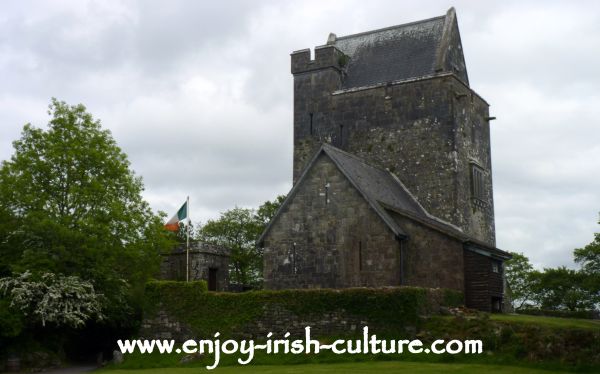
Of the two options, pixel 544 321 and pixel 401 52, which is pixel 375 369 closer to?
pixel 544 321

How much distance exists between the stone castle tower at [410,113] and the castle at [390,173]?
0.06 m

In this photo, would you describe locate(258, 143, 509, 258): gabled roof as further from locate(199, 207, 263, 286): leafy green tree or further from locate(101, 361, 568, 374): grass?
locate(199, 207, 263, 286): leafy green tree

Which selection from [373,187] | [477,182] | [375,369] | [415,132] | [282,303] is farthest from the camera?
[477,182]

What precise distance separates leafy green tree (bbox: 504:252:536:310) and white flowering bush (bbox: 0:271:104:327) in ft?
158

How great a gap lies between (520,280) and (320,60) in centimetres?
4105

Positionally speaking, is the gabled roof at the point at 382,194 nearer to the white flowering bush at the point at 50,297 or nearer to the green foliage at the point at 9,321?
the white flowering bush at the point at 50,297

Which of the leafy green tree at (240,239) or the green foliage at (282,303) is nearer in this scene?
the green foliage at (282,303)

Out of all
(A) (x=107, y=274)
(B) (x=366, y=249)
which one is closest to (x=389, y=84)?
A: (B) (x=366, y=249)

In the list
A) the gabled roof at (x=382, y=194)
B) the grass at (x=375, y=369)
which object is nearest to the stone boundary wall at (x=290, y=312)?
the grass at (x=375, y=369)

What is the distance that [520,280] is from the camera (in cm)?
7444

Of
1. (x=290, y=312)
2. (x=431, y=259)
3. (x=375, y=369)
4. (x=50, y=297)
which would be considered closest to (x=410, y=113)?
(x=431, y=259)

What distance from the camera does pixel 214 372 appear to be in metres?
24.4

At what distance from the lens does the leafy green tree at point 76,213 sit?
111ft

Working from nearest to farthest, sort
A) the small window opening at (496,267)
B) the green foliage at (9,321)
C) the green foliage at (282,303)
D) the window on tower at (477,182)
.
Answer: the green foliage at (282,303) → the green foliage at (9,321) → the small window opening at (496,267) → the window on tower at (477,182)
